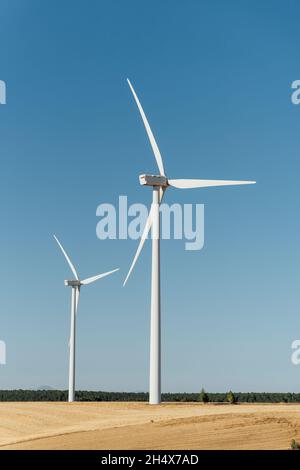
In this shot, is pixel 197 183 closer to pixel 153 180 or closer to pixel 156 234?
pixel 153 180

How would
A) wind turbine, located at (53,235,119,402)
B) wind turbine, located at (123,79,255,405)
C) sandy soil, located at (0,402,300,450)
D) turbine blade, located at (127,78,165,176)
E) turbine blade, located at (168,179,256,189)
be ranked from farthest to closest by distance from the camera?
wind turbine, located at (53,235,119,402)
turbine blade, located at (127,78,165,176)
turbine blade, located at (168,179,256,189)
wind turbine, located at (123,79,255,405)
sandy soil, located at (0,402,300,450)

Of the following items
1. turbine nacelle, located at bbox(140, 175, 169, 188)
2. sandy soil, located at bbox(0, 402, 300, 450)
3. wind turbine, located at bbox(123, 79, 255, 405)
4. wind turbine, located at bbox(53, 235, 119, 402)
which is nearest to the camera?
sandy soil, located at bbox(0, 402, 300, 450)

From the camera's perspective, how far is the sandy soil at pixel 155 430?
136 feet

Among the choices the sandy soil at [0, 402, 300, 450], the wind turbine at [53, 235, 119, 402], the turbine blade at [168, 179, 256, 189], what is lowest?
the sandy soil at [0, 402, 300, 450]

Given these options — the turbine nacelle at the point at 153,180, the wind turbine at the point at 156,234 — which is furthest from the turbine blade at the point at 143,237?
the turbine nacelle at the point at 153,180

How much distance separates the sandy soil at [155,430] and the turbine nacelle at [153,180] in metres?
19.7

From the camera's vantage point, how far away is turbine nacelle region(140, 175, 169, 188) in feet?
206

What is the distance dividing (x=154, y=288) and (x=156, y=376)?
22.9ft

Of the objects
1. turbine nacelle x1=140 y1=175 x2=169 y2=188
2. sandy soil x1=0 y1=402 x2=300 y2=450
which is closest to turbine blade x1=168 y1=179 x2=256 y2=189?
turbine nacelle x1=140 y1=175 x2=169 y2=188

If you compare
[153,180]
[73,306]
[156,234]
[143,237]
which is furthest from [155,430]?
[73,306]

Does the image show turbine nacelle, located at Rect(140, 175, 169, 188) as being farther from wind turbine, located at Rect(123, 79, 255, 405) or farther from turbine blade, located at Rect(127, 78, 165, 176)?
turbine blade, located at Rect(127, 78, 165, 176)

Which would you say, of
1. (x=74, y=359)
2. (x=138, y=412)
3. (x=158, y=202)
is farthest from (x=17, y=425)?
(x=74, y=359)

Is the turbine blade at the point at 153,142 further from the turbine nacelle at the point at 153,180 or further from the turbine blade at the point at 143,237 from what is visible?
the turbine blade at the point at 143,237
